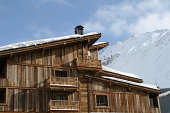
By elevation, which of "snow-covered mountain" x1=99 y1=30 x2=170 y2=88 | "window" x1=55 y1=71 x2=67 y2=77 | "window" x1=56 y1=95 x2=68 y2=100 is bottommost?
"window" x1=56 y1=95 x2=68 y2=100

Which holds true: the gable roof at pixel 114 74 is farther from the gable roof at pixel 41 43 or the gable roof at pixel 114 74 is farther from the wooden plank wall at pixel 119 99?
the gable roof at pixel 41 43

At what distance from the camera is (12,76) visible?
27234mm

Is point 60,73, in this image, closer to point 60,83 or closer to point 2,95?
point 60,83

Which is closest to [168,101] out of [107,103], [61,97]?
[107,103]

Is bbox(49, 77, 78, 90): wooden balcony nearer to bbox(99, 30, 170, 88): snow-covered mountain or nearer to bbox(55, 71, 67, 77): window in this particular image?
bbox(55, 71, 67, 77): window

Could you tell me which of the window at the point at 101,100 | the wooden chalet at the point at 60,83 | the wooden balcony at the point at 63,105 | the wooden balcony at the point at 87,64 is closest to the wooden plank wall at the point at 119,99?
the wooden chalet at the point at 60,83

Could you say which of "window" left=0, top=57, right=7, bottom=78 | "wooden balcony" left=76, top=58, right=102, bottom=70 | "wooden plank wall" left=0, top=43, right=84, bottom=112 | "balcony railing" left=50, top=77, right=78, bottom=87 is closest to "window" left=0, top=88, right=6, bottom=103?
"wooden plank wall" left=0, top=43, right=84, bottom=112

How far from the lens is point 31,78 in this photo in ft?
92.2

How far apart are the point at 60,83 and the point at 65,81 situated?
757mm

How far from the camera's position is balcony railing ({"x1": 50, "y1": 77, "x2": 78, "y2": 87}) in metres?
28.2

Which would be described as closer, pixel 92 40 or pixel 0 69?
pixel 0 69

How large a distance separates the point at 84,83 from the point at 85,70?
5.14 ft

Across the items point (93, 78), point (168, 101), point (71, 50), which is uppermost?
point (71, 50)

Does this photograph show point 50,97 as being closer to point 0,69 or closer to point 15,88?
point 15,88
